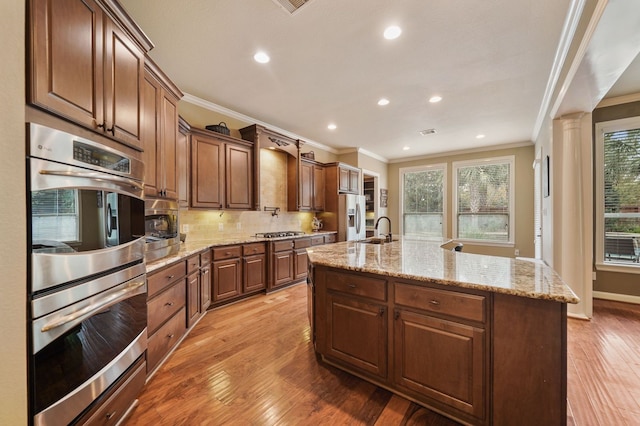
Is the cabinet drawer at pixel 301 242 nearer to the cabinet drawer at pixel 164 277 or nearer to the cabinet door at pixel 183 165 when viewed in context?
the cabinet door at pixel 183 165

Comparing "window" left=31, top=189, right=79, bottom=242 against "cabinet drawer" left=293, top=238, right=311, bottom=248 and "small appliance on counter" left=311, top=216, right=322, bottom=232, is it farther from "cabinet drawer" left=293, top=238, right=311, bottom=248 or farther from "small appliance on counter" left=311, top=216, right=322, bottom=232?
"small appliance on counter" left=311, top=216, right=322, bottom=232

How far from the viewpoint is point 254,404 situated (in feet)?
5.74

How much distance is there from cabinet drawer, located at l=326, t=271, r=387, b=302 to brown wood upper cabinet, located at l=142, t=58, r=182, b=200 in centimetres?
172

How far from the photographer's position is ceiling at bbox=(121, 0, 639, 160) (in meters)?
2.06

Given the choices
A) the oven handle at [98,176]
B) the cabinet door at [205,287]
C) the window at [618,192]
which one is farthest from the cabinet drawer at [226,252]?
the window at [618,192]

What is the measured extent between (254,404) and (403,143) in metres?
5.55

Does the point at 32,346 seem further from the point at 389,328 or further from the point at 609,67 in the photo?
the point at 609,67

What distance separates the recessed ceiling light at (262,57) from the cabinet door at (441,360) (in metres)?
→ 2.62

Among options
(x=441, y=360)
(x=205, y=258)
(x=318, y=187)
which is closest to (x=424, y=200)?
(x=318, y=187)

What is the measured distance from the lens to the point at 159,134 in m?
2.38

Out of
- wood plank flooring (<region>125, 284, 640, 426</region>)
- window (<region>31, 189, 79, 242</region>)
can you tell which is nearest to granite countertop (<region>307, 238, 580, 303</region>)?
wood plank flooring (<region>125, 284, 640, 426</region>)

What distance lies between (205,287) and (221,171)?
1585 mm

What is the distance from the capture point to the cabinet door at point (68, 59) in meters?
1.04

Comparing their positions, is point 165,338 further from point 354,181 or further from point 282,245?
point 354,181
